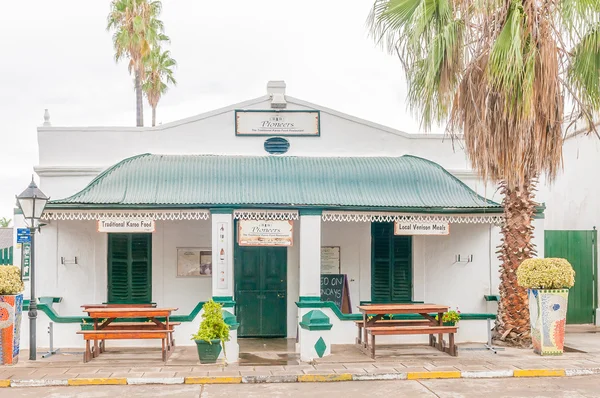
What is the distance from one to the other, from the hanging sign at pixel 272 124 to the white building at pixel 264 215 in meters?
0.02

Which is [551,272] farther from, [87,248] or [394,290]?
[87,248]

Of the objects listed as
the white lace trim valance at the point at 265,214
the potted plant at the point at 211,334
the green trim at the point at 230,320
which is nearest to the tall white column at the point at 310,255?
the white lace trim valance at the point at 265,214

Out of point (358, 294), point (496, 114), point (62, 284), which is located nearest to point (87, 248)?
point (62, 284)

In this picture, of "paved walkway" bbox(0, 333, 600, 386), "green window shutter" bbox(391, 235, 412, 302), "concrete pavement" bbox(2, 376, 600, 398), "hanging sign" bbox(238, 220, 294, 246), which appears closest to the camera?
"concrete pavement" bbox(2, 376, 600, 398)

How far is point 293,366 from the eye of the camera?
10.8m

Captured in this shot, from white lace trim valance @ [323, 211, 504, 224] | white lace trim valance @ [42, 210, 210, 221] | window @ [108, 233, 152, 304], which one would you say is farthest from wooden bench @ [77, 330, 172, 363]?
white lace trim valance @ [323, 211, 504, 224]

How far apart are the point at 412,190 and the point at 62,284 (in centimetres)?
→ 736

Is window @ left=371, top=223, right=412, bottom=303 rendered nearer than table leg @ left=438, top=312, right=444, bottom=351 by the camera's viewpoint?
No

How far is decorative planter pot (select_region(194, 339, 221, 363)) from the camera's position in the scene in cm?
1081

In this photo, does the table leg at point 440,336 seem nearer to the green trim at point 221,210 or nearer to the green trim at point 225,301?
the green trim at point 225,301

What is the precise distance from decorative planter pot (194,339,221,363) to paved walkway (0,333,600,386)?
15 cm

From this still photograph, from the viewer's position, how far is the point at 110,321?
11430mm

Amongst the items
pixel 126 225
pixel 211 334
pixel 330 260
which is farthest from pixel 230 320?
pixel 330 260

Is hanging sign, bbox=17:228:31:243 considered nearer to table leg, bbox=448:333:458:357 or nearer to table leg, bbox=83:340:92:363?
table leg, bbox=83:340:92:363
